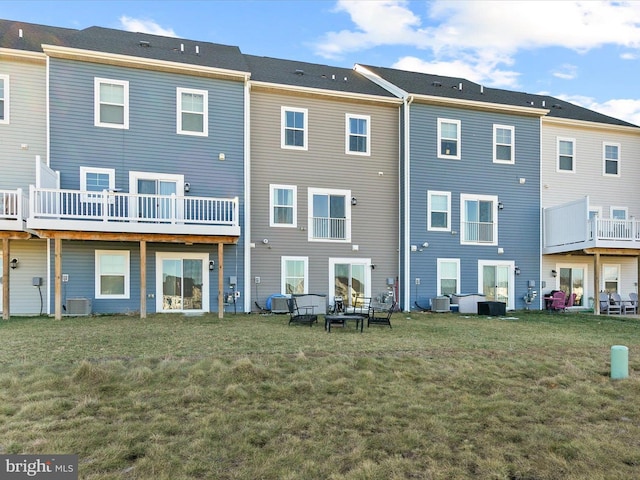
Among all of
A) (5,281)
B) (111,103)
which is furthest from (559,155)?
(5,281)

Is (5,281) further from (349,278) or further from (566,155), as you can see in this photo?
(566,155)

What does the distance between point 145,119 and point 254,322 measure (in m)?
7.57

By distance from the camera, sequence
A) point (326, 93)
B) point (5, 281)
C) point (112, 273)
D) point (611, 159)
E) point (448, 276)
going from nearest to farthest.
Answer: point (5, 281) < point (112, 273) < point (326, 93) < point (448, 276) < point (611, 159)

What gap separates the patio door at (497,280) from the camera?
17141mm

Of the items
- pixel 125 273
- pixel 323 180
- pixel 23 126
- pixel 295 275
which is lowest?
pixel 295 275

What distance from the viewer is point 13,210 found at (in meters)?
12.3

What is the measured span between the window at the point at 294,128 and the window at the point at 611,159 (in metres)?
13.6

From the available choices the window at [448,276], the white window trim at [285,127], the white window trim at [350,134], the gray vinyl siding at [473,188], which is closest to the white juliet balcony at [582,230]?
the gray vinyl siding at [473,188]

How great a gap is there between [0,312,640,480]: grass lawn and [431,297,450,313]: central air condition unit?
6954 millimetres

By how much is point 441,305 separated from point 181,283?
9175mm

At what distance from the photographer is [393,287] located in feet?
53.6

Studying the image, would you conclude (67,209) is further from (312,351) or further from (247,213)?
(312,351)

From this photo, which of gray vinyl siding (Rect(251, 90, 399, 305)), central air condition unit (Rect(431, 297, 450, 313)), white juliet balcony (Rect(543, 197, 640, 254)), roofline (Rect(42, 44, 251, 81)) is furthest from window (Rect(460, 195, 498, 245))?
roofline (Rect(42, 44, 251, 81))

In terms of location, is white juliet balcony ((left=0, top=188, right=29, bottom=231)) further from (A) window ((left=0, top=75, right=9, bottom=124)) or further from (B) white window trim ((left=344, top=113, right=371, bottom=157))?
(B) white window trim ((left=344, top=113, right=371, bottom=157))
